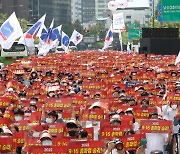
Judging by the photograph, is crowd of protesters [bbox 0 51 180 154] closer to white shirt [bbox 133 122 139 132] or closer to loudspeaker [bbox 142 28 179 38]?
white shirt [bbox 133 122 139 132]

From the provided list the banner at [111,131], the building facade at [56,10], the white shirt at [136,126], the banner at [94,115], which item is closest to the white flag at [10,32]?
the banner at [94,115]

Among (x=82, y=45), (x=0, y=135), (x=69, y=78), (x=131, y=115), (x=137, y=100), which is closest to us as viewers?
(x=0, y=135)

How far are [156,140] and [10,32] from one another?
806 inches

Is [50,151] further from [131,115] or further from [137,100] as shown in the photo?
[137,100]

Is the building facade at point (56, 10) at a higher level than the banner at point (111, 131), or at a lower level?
lower

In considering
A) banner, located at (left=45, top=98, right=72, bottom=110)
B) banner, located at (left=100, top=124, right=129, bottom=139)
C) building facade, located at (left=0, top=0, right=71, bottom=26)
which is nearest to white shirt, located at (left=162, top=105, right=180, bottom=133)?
banner, located at (left=45, top=98, right=72, bottom=110)

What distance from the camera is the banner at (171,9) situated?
38.5 metres

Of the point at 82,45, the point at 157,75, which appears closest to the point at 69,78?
the point at 157,75

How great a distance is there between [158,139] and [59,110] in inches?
153

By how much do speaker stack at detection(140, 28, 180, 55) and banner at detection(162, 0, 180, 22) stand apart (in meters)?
14.5

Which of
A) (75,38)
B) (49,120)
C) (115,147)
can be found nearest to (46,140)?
(115,147)

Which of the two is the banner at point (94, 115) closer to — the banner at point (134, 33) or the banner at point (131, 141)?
the banner at point (131, 141)

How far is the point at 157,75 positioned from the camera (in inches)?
1039

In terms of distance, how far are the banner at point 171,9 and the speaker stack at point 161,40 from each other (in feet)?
47.5
